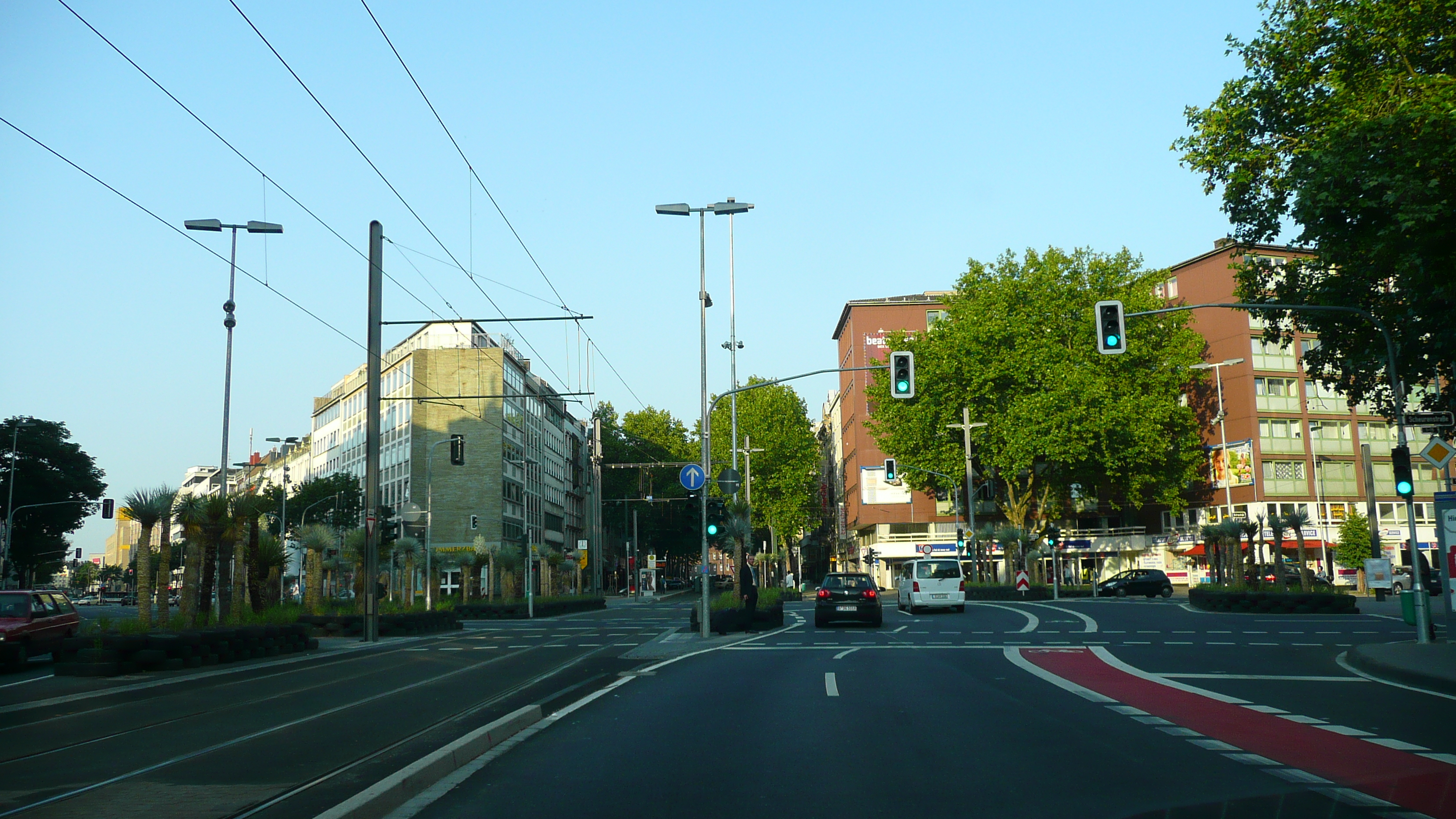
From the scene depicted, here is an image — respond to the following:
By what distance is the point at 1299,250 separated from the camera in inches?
1120

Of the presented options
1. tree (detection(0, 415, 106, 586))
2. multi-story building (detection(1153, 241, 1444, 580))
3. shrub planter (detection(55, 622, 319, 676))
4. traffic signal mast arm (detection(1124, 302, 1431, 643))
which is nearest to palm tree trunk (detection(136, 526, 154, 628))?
shrub planter (detection(55, 622, 319, 676))

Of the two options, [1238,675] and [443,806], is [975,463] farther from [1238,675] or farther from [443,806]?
[443,806]

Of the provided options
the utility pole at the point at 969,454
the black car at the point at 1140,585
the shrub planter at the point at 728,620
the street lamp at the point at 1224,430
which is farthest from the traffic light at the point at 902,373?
the street lamp at the point at 1224,430

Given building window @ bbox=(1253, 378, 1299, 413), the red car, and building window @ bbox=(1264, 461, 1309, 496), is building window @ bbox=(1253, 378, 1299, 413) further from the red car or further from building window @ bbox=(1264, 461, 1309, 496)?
the red car

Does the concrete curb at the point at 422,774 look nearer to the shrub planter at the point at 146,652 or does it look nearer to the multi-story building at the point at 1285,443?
the shrub planter at the point at 146,652

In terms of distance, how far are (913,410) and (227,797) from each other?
60.4m

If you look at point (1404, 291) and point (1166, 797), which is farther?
point (1404, 291)

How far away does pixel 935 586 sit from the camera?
3931 centimetres

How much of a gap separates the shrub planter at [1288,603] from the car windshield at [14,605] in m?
31.7

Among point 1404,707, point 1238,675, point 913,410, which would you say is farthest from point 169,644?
point 913,410

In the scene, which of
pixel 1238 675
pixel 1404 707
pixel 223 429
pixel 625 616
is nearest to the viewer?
pixel 1404 707

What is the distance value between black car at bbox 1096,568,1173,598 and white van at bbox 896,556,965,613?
62.7ft

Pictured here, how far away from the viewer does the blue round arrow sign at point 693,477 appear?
27.7 metres

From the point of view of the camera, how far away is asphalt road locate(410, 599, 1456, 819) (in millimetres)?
6906
